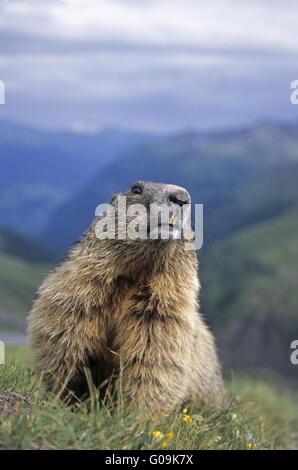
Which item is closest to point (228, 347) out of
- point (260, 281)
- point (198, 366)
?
point (260, 281)

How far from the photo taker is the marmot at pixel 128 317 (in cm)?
773

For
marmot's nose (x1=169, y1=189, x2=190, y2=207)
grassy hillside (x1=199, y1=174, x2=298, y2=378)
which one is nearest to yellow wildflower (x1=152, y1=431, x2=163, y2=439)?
marmot's nose (x1=169, y1=189, x2=190, y2=207)

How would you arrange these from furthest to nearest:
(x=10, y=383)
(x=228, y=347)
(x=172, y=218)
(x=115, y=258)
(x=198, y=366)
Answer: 1. (x=228, y=347)
2. (x=198, y=366)
3. (x=10, y=383)
4. (x=115, y=258)
5. (x=172, y=218)

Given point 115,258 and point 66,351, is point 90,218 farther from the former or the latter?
point 66,351

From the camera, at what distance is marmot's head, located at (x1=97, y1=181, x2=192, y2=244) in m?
7.21

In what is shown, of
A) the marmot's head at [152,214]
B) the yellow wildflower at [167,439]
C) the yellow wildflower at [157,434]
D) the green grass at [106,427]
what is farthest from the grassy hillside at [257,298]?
the yellow wildflower at [157,434]

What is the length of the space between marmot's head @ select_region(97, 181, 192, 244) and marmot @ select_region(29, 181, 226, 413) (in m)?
0.04

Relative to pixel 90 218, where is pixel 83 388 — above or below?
below

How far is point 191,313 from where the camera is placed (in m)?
8.12

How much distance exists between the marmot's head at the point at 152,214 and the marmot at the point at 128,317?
4cm

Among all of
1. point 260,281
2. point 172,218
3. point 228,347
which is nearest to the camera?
point 172,218

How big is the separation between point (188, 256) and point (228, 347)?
4637 inches

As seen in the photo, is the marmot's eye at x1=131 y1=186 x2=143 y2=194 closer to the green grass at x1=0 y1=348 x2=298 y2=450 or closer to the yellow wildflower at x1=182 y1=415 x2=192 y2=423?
the green grass at x1=0 y1=348 x2=298 y2=450

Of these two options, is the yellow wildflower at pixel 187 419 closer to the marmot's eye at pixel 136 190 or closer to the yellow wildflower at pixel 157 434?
the yellow wildflower at pixel 157 434
